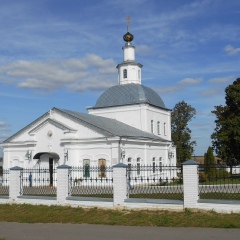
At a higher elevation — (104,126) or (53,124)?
(53,124)

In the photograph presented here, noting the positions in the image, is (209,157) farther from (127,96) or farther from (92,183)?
(92,183)

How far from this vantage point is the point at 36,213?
43.1 ft

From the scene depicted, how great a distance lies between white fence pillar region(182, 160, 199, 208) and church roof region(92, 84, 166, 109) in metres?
20.5

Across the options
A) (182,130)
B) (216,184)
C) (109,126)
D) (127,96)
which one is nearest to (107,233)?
(216,184)

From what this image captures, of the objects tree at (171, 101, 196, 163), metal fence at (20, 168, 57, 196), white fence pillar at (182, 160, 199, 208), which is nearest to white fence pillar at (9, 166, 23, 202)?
metal fence at (20, 168, 57, 196)

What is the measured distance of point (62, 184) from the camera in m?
14.2

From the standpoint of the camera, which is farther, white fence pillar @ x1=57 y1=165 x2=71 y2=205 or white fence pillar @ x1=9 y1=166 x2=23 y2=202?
white fence pillar @ x1=9 y1=166 x2=23 y2=202

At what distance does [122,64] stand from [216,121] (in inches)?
392

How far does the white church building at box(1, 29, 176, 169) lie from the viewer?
26.1 meters

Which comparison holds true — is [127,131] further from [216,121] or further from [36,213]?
[36,213]

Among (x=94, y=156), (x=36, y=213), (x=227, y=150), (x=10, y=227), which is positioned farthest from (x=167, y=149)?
(x=10, y=227)

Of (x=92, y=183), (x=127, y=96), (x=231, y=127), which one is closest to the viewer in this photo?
(x=92, y=183)

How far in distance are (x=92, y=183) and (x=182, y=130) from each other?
2955 centimetres

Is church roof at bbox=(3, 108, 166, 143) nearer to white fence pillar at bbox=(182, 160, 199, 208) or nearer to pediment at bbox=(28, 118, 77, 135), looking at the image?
pediment at bbox=(28, 118, 77, 135)
